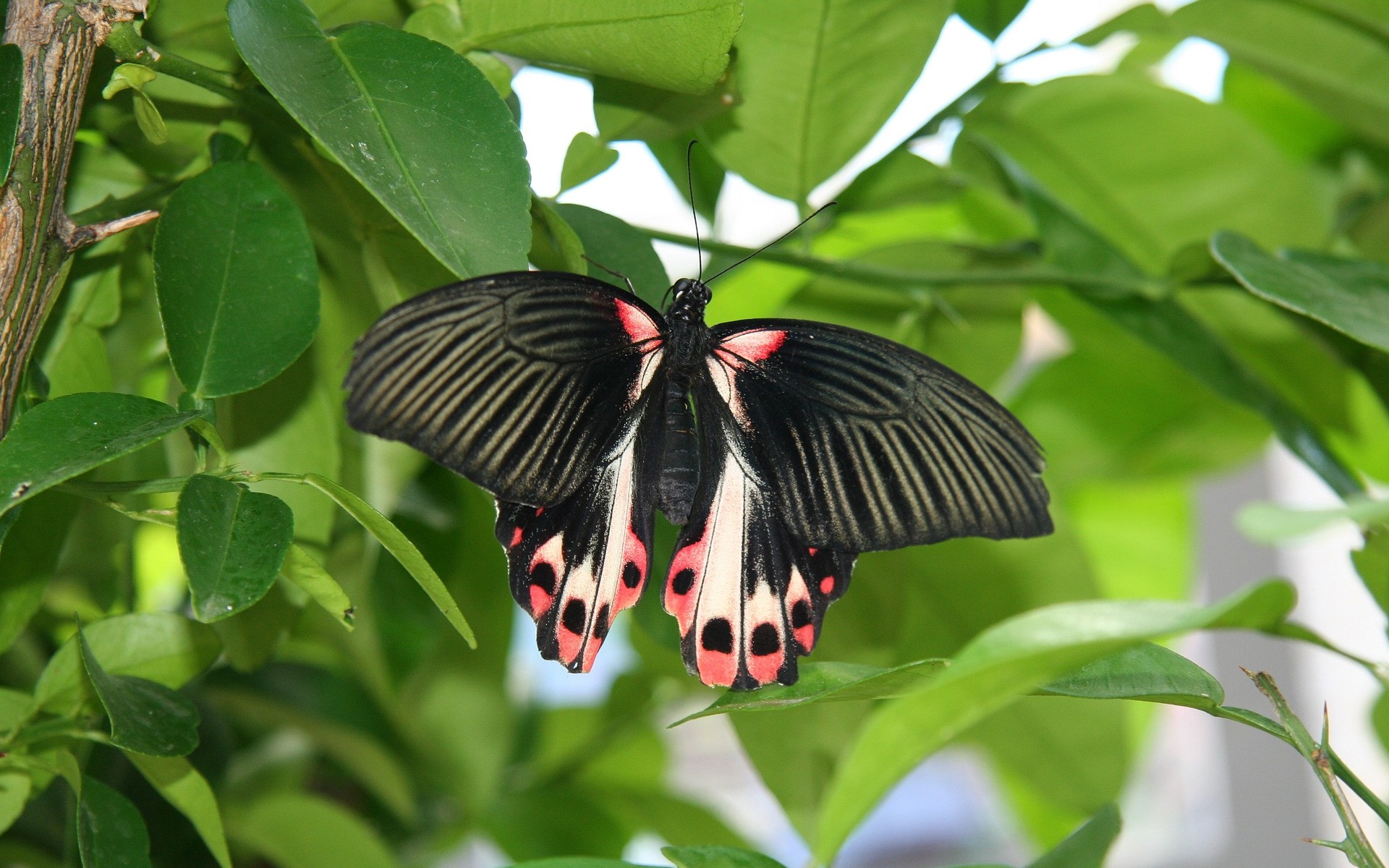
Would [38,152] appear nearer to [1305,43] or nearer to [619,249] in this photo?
[619,249]

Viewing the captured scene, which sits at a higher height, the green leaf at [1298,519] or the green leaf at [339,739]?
the green leaf at [339,739]

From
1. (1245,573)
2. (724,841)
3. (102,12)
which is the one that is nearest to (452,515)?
(724,841)

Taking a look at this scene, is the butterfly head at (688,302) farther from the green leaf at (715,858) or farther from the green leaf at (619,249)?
the green leaf at (715,858)

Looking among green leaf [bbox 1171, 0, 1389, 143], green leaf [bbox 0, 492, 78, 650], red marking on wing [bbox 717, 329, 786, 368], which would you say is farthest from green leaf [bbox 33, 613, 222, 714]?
green leaf [bbox 1171, 0, 1389, 143]

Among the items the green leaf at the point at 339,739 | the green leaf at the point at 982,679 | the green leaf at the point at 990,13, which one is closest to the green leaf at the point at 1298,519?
the green leaf at the point at 982,679

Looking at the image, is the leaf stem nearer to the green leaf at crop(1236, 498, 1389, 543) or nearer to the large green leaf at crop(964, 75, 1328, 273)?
the large green leaf at crop(964, 75, 1328, 273)

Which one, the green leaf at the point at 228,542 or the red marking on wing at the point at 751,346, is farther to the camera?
the red marking on wing at the point at 751,346

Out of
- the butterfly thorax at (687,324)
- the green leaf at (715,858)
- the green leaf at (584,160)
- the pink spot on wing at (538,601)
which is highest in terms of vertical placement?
the green leaf at (584,160)
